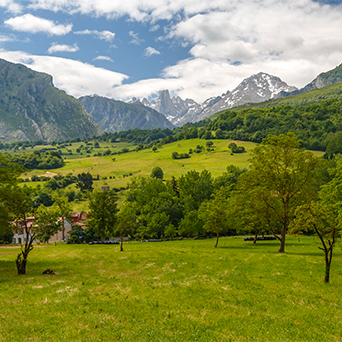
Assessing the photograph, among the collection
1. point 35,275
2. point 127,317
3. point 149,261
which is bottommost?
point 149,261

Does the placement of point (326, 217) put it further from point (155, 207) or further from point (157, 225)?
point (155, 207)

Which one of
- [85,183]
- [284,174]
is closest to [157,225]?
[284,174]

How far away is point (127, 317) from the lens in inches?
654

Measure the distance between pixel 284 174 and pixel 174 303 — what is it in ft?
108

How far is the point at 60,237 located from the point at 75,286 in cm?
9122

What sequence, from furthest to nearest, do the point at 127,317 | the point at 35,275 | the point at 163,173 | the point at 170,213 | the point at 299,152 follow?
the point at 163,173, the point at 170,213, the point at 299,152, the point at 35,275, the point at 127,317

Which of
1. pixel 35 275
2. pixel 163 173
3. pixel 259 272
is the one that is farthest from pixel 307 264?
pixel 163 173

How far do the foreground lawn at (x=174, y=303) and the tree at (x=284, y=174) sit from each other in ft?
47.7

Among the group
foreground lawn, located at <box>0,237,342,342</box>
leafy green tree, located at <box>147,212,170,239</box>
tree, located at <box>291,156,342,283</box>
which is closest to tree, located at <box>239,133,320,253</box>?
tree, located at <box>291,156,342,283</box>

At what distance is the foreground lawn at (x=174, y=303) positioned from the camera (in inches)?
573

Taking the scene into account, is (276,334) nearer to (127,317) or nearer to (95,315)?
(127,317)

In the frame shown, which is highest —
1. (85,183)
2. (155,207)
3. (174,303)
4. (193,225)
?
(174,303)

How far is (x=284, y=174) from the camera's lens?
145 feet

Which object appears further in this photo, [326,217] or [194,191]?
[194,191]
